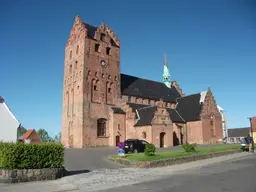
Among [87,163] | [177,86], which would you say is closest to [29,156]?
[87,163]

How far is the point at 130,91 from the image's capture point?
168ft

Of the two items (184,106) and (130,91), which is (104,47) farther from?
(184,106)

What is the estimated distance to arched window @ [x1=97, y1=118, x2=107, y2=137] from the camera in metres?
44.6

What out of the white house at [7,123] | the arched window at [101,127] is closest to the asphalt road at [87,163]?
the white house at [7,123]

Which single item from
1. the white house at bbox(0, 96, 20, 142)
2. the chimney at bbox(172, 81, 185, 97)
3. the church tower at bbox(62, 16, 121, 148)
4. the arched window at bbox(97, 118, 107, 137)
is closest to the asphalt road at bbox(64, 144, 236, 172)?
the white house at bbox(0, 96, 20, 142)

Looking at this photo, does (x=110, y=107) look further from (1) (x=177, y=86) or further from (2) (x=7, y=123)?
(1) (x=177, y=86)

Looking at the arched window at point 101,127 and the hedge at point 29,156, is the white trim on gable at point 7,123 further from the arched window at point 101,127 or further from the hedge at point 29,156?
the arched window at point 101,127

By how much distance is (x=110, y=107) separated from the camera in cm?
4647

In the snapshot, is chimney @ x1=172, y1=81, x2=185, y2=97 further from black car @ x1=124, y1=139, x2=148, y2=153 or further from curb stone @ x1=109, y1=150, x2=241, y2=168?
curb stone @ x1=109, y1=150, x2=241, y2=168

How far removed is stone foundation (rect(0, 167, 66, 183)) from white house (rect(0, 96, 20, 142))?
1234cm

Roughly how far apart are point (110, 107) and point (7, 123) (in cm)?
2317

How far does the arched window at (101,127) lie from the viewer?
146ft

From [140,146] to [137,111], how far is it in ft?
50.6

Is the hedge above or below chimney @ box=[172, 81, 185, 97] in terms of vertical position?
below
